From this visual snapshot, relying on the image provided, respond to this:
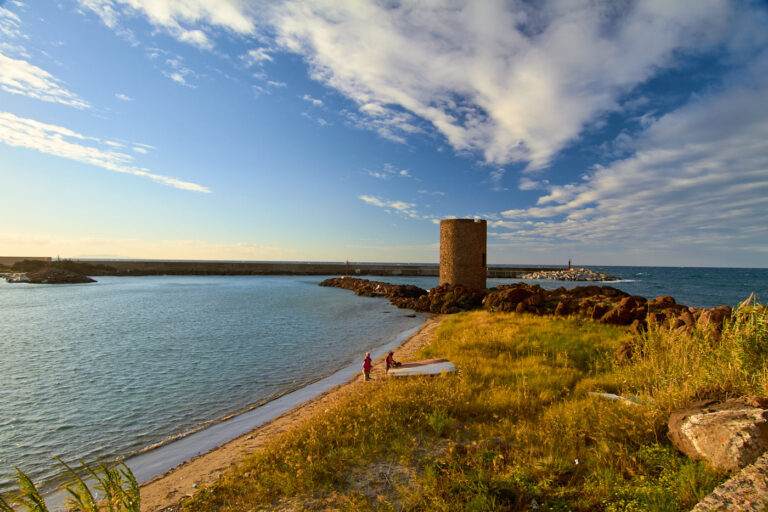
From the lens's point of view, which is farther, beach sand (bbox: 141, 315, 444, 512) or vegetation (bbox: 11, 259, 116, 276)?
vegetation (bbox: 11, 259, 116, 276)

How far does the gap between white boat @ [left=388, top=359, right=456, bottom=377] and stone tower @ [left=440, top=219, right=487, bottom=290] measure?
56.0ft

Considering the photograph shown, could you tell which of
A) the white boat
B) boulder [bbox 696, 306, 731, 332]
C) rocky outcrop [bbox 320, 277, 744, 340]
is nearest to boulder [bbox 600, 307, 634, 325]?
rocky outcrop [bbox 320, 277, 744, 340]

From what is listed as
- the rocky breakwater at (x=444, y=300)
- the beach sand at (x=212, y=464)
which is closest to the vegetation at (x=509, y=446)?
the beach sand at (x=212, y=464)

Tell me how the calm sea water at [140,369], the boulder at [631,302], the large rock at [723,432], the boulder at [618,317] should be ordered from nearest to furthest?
the large rock at [723,432] → the calm sea water at [140,369] → the boulder at [618,317] → the boulder at [631,302]

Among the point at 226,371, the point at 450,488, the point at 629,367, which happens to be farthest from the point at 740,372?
the point at 226,371

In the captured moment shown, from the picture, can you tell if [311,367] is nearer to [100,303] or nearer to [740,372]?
[740,372]

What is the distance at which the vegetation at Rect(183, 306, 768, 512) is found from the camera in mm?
4023

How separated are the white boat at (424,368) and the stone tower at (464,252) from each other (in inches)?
673

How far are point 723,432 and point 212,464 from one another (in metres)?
7.77

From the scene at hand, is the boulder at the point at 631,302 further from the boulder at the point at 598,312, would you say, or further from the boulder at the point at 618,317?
the boulder at the point at 598,312

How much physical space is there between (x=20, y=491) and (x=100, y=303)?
113ft

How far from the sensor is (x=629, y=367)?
7805mm

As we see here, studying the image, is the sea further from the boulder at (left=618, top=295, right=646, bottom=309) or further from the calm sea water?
the boulder at (left=618, top=295, right=646, bottom=309)

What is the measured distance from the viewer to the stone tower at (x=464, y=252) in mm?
25922
